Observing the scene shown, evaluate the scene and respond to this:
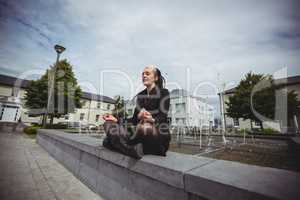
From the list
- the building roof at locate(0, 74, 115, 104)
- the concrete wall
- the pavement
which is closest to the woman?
the concrete wall

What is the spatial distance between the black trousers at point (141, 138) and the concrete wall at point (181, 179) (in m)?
0.12

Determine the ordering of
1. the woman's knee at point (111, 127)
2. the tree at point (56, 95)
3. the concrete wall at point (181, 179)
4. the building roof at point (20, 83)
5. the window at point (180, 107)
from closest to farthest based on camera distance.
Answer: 1. the concrete wall at point (181, 179)
2. the woman's knee at point (111, 127)
3. the tree at point (56, 95)
4. the building roof at point (20, 83)
5. the window at point (180, 107)

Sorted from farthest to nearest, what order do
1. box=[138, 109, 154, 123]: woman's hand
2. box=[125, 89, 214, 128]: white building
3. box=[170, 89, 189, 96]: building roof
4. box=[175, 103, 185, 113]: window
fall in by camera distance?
1. box=[170, 89, 189, 96]: building roof
2. box=[175, 103, 185, 113]: window
3. box=[125, 89, 214, 128]: white building
4. box=[138, 109, 154, 123]: woman's hand

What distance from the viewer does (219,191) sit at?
0.90 m

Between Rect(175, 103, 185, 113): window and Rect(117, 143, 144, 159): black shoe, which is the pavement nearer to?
Rect(117, 143, 144, 159): black shoe

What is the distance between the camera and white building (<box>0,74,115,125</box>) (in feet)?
69.6

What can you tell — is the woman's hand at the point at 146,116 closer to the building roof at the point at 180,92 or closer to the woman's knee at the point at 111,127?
the woman's knee at the point at 111,127

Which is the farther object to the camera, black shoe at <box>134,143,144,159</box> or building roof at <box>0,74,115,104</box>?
building roof at <box>0,74,115,104</box>

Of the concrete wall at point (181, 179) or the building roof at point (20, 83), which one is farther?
the building roof at point (20, 83)

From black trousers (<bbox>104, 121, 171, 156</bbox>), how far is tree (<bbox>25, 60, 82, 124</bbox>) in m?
16.8

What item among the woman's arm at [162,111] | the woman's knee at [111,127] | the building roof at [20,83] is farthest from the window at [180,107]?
the woman's knee at [111,127]

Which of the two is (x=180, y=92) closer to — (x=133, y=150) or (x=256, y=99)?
(x=256, y=99)

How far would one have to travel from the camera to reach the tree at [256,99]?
15.9 metres

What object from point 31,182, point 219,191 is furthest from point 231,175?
point 31,182
